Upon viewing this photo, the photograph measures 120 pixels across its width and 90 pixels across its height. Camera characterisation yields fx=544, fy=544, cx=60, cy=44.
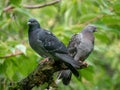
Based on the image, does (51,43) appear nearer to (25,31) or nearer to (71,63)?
(71,63)

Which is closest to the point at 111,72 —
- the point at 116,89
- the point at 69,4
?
the point at 116,89

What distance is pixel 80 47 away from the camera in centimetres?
695

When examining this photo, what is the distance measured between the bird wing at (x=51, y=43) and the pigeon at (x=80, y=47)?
73 cm

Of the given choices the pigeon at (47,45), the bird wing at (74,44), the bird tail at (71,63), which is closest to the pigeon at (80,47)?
the bird wing at (74,44)

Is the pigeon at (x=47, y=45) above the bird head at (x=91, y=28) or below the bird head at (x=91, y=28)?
above

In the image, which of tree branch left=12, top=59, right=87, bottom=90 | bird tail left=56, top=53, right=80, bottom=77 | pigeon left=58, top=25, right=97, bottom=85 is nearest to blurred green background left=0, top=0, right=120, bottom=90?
pigeon left=58, top=25, right=97, bottom=85

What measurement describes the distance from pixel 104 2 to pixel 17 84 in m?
1.52

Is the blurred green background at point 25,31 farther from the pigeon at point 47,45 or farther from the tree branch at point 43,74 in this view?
the tree branch at point 43,74

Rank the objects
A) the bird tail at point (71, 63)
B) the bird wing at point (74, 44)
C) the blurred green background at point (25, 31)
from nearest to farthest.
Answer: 1. the bird tail at point (71, 63)
2. the blurred green background at point (25, 31)
3. the bird wing at point (74, 44)

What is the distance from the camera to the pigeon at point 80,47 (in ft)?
21.8

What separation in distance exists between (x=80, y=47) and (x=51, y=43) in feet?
3.49

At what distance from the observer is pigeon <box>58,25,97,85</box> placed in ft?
21.8

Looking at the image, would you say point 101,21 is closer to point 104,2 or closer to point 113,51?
point 104,2

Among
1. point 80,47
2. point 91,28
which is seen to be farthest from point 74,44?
point 91,28
